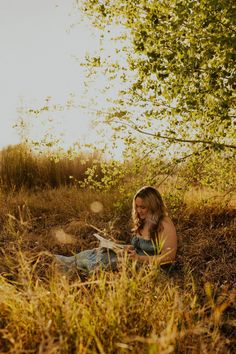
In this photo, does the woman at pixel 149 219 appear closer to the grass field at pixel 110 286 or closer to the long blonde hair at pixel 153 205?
the long blonde hair at pixel 153 205

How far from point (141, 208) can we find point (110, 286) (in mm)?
2469

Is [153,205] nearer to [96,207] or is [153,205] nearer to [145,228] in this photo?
[145,228]

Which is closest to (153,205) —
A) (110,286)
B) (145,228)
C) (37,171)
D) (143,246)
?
(145,228)

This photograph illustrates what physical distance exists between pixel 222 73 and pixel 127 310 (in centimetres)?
227

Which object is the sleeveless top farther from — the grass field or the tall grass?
the tall grass

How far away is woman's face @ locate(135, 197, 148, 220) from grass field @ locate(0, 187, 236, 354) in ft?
1.84

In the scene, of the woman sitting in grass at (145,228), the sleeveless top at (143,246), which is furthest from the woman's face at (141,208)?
the sleeveless top at (143,246)

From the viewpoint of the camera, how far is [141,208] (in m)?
5.16

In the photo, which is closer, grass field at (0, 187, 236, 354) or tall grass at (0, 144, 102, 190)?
grass field at (0, 187, 236, 354)

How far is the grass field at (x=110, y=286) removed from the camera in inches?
94.6

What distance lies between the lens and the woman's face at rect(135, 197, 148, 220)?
5125 mm

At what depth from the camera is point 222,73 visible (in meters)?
3.95

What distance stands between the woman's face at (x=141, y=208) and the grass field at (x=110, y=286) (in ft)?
1.84

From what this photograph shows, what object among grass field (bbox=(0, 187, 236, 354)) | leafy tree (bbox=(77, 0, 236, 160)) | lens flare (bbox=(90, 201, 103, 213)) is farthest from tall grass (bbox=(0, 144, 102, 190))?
leafy tree (bbox=(77, 0, 236, 160))
